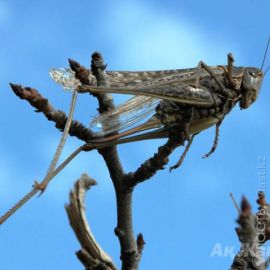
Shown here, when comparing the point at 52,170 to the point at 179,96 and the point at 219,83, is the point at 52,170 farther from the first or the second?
the point at 219,83

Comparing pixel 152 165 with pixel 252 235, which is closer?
pixel 252 235

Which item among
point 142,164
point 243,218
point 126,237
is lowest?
point 243,218

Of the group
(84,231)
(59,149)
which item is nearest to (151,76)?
(59,149)

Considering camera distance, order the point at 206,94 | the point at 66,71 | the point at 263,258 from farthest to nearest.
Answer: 1. the point at 66,71
2. the point at 206,94
3. the point at 263,258

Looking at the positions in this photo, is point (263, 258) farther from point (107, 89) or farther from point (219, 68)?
point (219, 68)

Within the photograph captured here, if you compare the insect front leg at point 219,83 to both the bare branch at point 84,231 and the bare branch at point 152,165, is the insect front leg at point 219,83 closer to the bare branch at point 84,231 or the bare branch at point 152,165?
the bare branch at point 152,165

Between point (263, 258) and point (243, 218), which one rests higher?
point (263, 258)

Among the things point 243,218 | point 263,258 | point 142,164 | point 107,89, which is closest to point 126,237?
point 142,164
